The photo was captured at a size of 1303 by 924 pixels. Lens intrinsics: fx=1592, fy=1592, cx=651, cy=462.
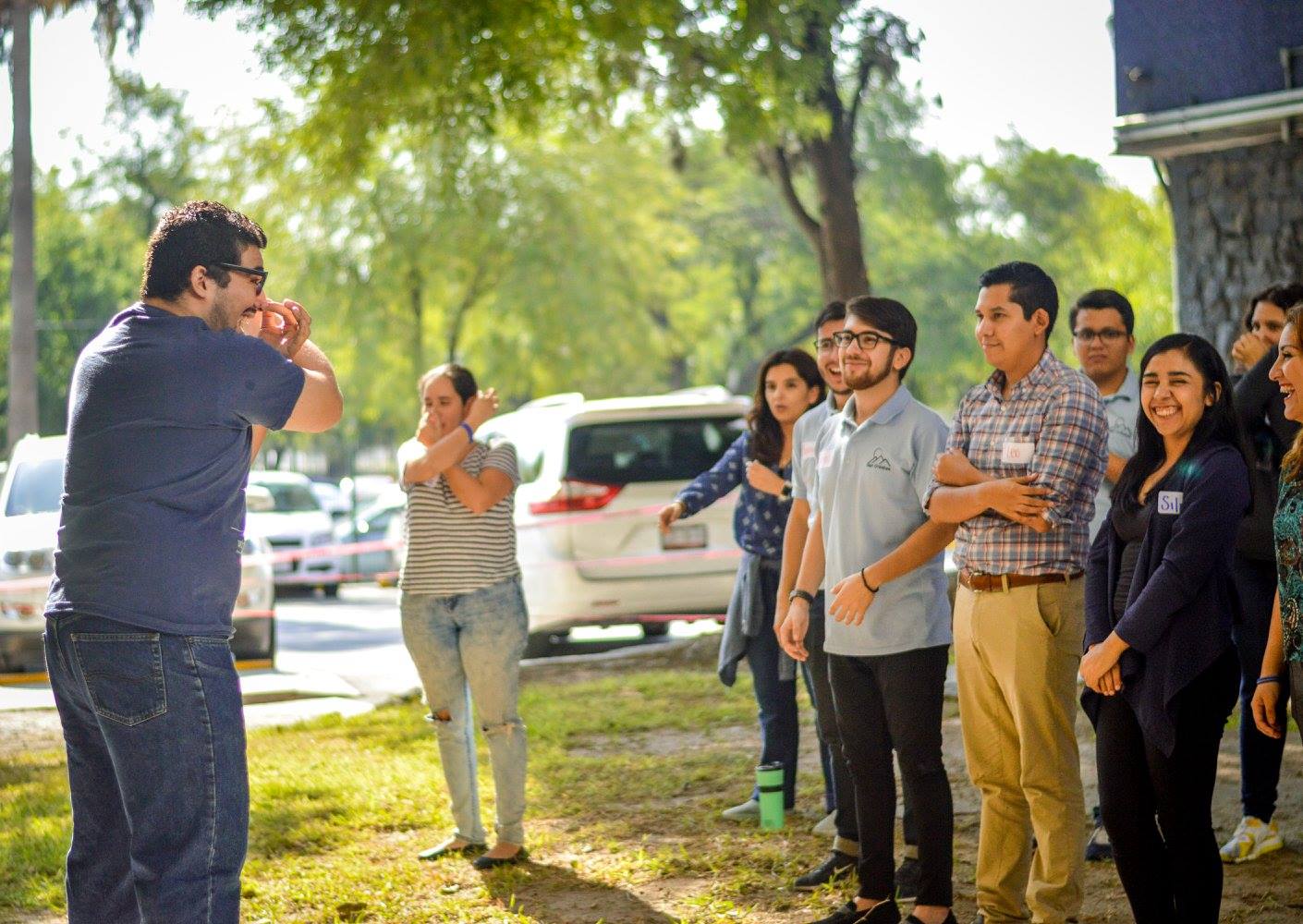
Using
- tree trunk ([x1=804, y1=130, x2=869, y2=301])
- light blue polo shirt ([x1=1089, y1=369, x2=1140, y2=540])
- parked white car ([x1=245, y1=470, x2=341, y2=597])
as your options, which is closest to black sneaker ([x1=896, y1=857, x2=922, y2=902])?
light blue polo shirt ([x1=1089, y1=369, x2=1140, y2=540])

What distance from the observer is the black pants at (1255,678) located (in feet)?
18.2

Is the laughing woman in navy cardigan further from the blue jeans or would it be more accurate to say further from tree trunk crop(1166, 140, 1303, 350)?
tree trunk crop(1166, 140, 1303, 350)

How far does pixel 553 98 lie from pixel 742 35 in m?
2.52

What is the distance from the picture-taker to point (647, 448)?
1162cm

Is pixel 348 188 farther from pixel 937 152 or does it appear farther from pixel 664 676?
pixel 937 152

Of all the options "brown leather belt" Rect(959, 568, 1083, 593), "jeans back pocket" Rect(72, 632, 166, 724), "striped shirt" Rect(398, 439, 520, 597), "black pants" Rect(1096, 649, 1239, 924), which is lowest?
"black pants" Rect(1096, 649, 1239, 924)

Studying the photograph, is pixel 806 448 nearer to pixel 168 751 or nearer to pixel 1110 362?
pixel 1110 362

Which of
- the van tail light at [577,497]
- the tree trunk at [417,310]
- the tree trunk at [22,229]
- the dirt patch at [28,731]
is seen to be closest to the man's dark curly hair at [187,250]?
the dirt patch at [28,731]

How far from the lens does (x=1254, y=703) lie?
14.1 feet

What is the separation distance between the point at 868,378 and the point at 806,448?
0.70 m

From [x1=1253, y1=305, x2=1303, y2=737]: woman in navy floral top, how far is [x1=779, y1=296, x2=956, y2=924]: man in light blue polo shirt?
1.02m

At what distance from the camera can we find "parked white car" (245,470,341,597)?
21.5 m

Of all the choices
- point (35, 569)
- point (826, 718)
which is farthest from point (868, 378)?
point (35, 569)

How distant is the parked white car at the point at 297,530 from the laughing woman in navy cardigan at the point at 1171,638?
16.8m
